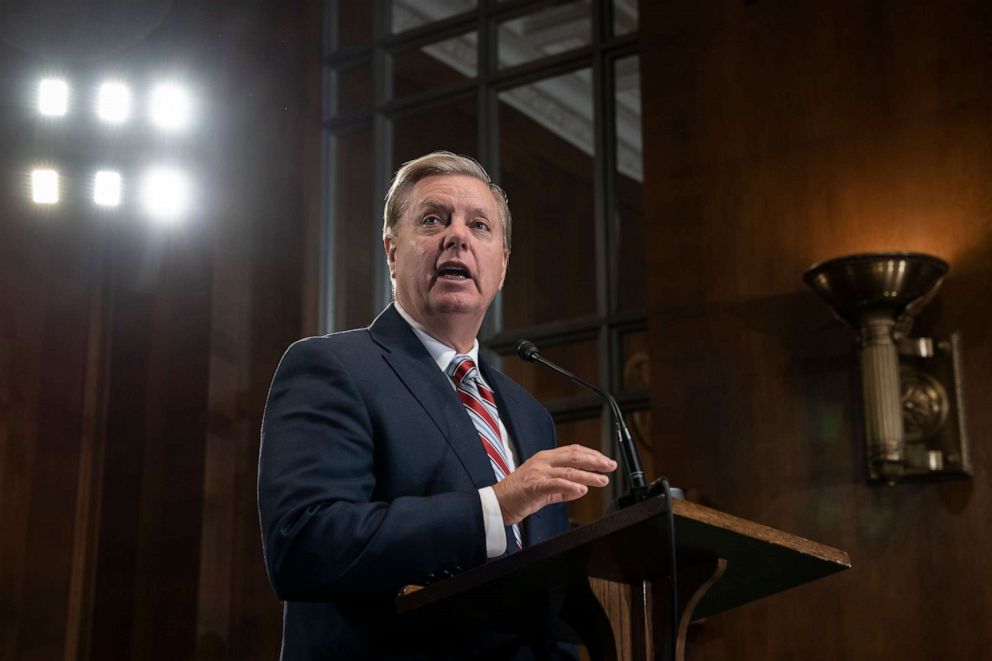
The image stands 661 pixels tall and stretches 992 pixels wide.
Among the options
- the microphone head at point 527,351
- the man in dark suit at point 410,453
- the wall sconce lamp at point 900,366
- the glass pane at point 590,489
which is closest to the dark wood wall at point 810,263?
the wall sconce lamp at point 900,366

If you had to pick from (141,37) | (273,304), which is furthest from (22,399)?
(141,37)

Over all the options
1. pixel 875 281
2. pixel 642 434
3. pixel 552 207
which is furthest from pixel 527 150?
pixel 875 281

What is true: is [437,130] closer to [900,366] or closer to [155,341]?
[155,341]

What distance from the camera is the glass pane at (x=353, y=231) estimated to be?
18.6ft

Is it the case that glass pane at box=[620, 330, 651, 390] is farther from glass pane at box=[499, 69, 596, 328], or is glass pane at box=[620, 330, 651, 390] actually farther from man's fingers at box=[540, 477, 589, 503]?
man's fingers at box=[540, 477, 589, 503]

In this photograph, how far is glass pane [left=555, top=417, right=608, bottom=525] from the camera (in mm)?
4770

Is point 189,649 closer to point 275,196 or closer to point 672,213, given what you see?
point 275,196

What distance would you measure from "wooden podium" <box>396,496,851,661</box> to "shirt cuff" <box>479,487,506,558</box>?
0.31 ft

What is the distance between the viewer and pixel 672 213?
4617mm

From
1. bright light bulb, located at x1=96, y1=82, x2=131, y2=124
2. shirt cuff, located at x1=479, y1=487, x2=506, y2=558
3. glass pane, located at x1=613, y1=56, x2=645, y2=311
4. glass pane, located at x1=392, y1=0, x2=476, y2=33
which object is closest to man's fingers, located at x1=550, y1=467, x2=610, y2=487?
shirt cuff, located at x1=479, y1=487, x2=506, y2=558

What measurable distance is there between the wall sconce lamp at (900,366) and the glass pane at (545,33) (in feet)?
6.23

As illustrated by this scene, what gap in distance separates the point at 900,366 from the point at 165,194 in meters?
3.57

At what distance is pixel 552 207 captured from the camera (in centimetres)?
523

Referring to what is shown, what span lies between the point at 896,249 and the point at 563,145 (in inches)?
64.5
